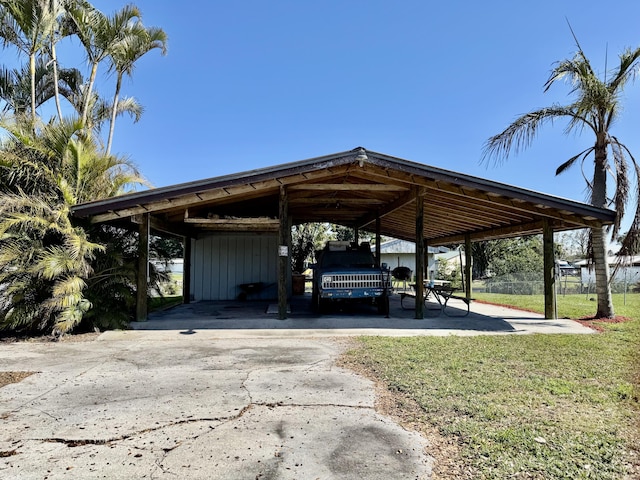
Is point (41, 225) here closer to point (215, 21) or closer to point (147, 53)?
point (215, 21)

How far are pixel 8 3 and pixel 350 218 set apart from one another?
13197 millimetres

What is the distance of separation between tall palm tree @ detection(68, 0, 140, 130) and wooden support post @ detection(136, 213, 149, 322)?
21.2ft

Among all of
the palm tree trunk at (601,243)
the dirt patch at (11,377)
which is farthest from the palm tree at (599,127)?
the dirt patch at (11,377)

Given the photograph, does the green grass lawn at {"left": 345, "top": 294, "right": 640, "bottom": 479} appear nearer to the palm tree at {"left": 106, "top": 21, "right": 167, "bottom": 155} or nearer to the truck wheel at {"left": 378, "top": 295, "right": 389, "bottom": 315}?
the truck wheel at {"left": 378, "top": 295, "right": 389, "bottom": 315}

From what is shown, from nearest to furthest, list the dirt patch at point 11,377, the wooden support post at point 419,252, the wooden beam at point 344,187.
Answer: the dirt patch at point 11,377 < the wooden support post at point 419,252 < the wooden beam at point 344,187

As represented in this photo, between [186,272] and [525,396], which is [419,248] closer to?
[525,396]

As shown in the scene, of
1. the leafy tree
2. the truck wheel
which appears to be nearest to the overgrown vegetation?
the truck wheel

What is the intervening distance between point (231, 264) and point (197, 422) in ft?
40.2

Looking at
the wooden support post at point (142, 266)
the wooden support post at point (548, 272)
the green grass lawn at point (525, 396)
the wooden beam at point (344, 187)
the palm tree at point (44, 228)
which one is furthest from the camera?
the wooden support post at point (548, 272)

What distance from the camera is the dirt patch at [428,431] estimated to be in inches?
115

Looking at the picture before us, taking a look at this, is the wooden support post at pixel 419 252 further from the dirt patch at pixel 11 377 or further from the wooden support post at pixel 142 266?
the dirt patch at pixel 11 377

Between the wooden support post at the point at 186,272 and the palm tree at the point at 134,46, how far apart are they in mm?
4073

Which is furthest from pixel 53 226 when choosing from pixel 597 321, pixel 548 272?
pixel 597 321

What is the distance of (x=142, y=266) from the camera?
9.31 metres
